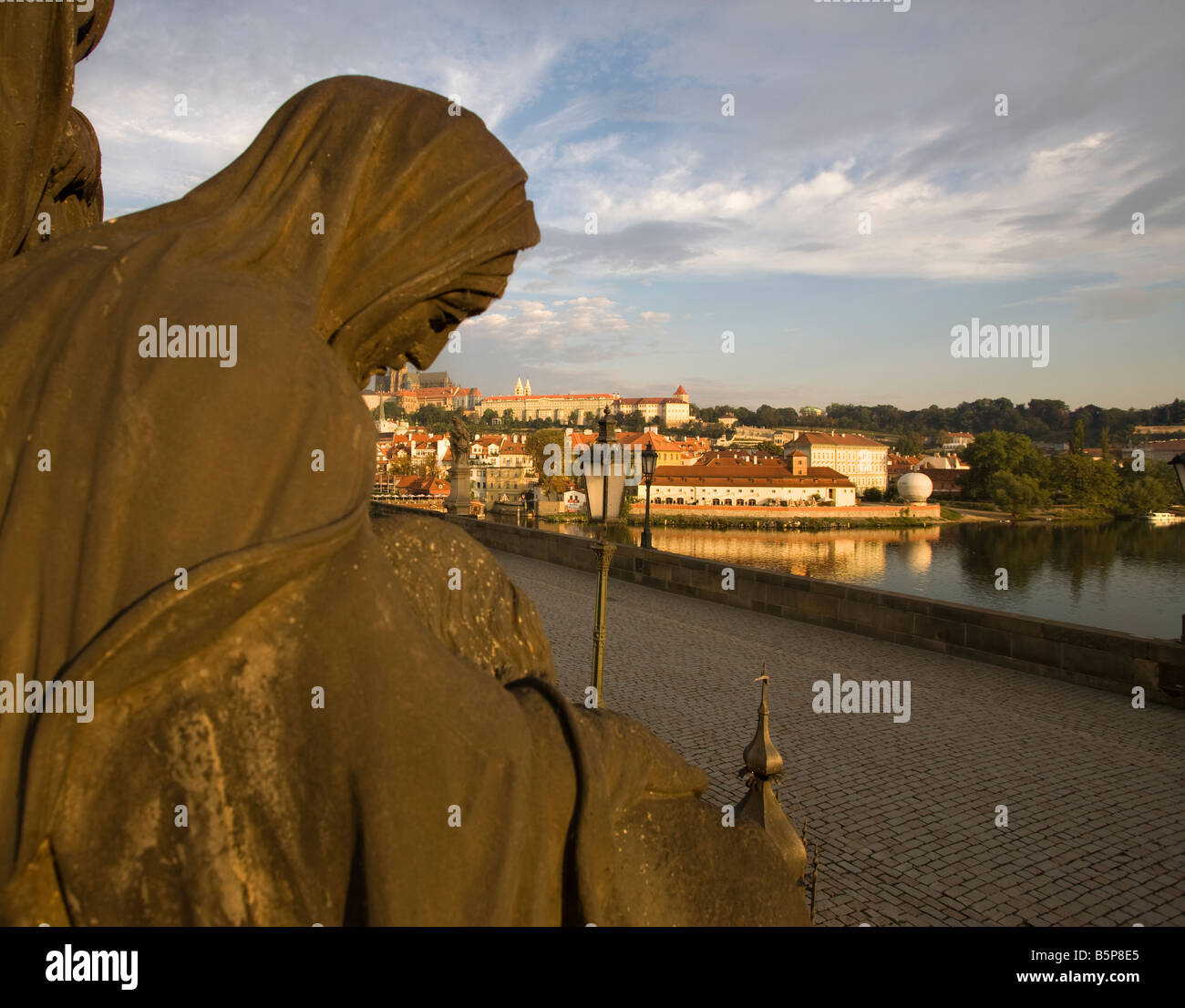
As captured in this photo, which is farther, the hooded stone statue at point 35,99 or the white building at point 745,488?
the white building at point 745,488

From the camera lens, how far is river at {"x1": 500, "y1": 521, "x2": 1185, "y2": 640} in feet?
83.1

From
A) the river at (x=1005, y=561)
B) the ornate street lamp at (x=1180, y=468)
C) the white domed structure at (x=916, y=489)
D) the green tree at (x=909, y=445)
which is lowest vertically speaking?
the river at (x=1005, y=561)

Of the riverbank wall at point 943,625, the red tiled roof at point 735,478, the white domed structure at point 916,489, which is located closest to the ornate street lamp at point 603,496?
the riverbank wall at point 943,625

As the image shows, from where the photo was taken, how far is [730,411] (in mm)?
174375

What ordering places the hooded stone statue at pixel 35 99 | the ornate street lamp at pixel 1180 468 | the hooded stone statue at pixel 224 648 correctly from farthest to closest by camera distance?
1. the ornate street lamp at pixel 1180 468
2. the hooded stone statue at pixel 35 99
3. the hooded stone statue at pixel 224 648

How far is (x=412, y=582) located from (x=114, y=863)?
61 cm

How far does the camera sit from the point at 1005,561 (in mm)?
39688

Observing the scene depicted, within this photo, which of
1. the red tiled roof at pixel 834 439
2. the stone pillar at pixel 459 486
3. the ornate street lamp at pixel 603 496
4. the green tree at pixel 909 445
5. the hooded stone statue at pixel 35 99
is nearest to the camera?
the hooded stone statue at pixel 35 99

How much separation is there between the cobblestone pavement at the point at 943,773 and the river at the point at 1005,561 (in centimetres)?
551

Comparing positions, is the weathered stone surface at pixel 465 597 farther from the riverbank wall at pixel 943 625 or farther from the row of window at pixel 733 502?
the row of window at pixel 733 502

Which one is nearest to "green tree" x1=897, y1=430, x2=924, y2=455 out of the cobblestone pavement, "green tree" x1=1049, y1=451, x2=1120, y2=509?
"green tree" x1=1049, y1=451, x2=1120, y2=509

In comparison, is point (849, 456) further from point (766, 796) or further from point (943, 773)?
point (766, 796)

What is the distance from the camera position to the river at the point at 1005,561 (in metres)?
Answer: 25.3
